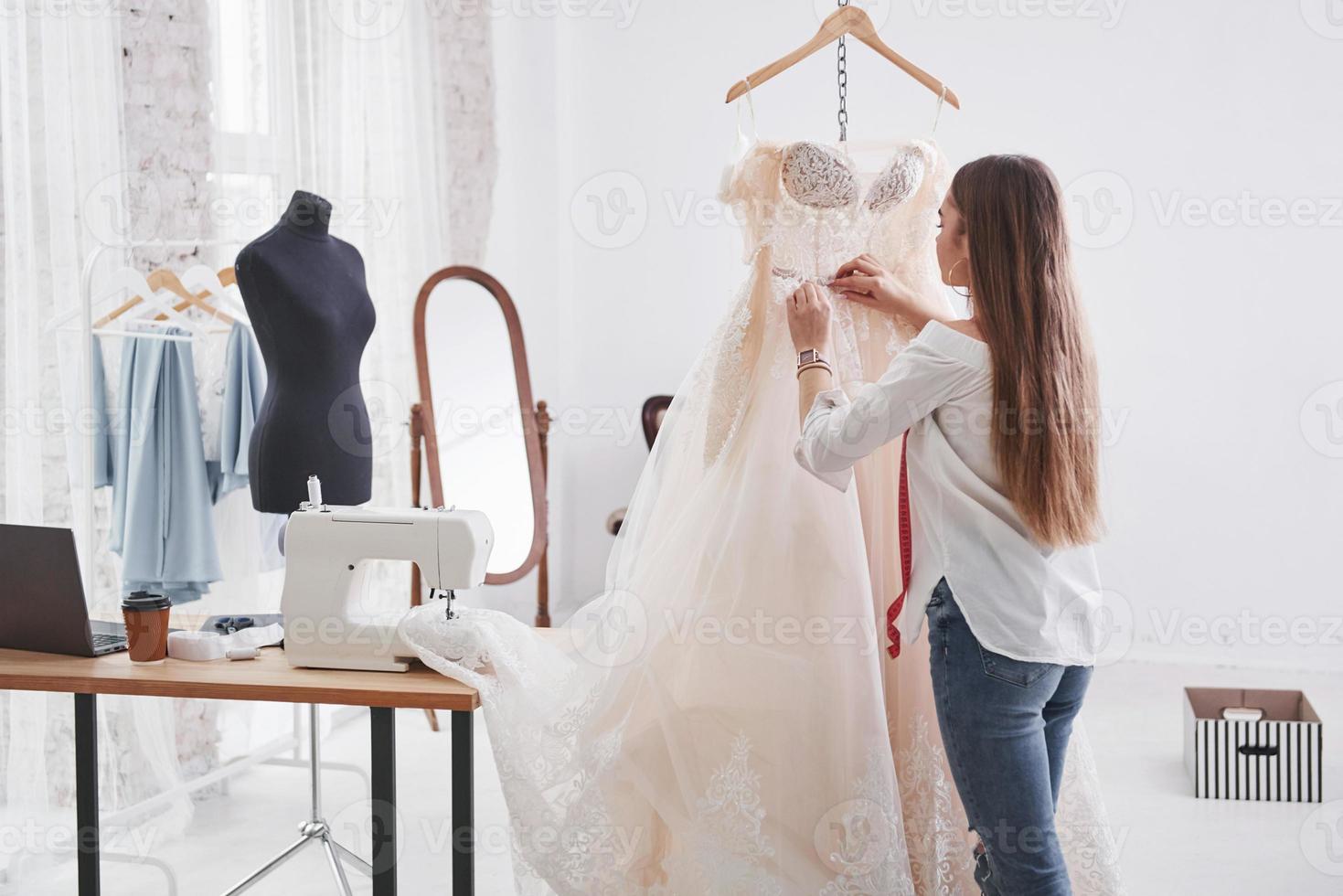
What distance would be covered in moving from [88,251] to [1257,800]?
3.78 metres

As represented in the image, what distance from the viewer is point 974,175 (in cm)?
181

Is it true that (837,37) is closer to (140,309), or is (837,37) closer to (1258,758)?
(140,309)

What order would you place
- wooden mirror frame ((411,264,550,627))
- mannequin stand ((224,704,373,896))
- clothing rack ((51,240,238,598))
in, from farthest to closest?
1. wooden mirror frame ((411,264,550,627))
2. clothing rack ((51,240,238,598))
3. mannequin stand ((224,704,373,896))

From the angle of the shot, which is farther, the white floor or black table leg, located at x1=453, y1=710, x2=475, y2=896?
the white floor

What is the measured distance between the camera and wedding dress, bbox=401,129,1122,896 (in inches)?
76.7

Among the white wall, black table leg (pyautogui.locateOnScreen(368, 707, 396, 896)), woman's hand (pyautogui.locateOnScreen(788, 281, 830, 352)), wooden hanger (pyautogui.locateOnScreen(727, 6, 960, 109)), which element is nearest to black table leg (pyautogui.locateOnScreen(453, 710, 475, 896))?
black table leg (pyautogui.locateOnScreen(368, 707, 396, 896))

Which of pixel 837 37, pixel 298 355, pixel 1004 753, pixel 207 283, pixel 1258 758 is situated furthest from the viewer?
pixel 1258 758

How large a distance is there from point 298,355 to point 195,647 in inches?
31.9

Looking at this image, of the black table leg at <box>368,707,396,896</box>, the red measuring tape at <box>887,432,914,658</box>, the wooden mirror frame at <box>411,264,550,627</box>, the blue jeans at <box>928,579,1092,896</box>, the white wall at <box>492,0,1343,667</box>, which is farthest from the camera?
the white wall at <box>492,0,1343,667</box>

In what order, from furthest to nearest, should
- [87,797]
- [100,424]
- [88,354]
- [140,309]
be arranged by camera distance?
[140,309] → [100,424] → [88,354] → [87,797]

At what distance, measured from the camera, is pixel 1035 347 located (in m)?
1.73

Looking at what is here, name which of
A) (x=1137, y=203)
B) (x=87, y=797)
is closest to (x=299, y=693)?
(x=87, y=797)

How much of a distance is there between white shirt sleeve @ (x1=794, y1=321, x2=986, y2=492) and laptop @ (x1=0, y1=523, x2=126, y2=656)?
139cm

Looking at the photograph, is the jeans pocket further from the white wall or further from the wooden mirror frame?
the white wall
